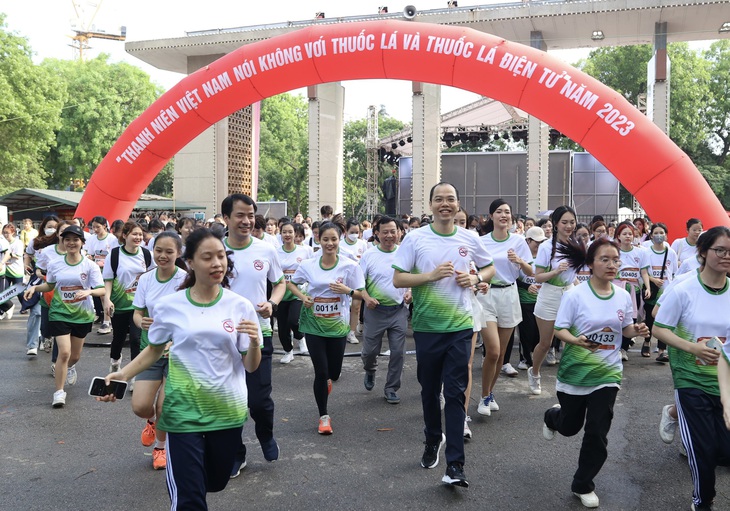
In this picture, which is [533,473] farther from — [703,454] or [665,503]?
[703,454]

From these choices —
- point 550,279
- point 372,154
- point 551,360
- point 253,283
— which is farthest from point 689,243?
point 372,154

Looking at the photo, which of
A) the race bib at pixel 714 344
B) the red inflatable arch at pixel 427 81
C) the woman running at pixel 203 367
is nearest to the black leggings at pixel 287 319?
the woman running at pixel 203 367

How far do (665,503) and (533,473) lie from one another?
35.1 inches

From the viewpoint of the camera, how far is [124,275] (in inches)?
281

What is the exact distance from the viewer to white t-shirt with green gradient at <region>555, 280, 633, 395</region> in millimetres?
4301

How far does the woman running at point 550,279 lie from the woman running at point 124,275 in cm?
416

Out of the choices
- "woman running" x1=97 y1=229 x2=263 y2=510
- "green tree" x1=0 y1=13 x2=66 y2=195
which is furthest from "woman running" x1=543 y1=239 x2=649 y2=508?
"green tree" x1=0 y1=13 x2=66 y2=195

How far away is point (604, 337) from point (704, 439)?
0.87 meters

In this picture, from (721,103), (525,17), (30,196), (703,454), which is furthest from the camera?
(721,103)

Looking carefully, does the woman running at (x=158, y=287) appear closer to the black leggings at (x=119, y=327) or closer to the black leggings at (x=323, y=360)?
the black leggings at (x=323, y=360)

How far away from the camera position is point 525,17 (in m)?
19.2

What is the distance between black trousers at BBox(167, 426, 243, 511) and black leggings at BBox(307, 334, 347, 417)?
2388mm

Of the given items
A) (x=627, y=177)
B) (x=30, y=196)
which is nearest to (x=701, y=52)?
(x=627, y=177)

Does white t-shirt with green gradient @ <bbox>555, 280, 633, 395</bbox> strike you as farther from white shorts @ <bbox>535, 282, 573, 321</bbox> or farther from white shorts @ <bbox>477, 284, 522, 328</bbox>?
white shorts @ <bbox>535, 282, 573, 321</bbox>
